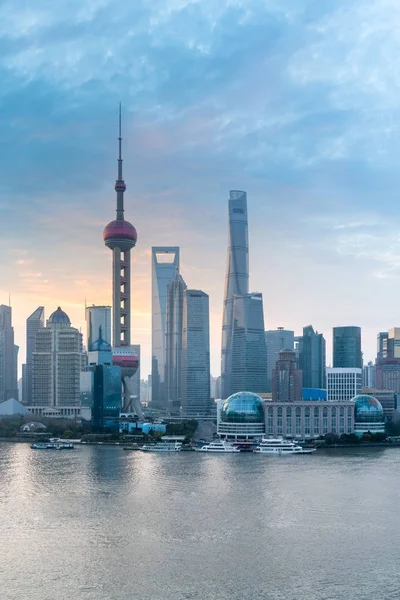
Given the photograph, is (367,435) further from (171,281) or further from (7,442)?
(171,281)

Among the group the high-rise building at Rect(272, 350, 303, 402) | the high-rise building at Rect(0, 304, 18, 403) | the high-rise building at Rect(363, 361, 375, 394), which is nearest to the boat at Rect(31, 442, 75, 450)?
the high-rise building at Rect(272, 350, 303, 402)

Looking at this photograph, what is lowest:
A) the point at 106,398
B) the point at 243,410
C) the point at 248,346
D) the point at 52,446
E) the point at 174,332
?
the point at 52,446

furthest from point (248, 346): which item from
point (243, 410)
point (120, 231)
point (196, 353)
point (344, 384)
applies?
point (243, 410)

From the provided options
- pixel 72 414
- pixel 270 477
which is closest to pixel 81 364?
pixel 72 414

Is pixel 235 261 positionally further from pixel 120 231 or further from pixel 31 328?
pixel 120 231

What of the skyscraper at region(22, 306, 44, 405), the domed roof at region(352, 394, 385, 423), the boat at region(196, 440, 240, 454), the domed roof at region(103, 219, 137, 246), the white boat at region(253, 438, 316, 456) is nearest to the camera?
the white boat at region(253, 438, 316, 456)

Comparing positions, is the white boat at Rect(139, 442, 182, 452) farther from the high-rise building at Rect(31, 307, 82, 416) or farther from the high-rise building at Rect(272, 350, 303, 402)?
the high-rise building at Rect(31, 307, 82, 416)
